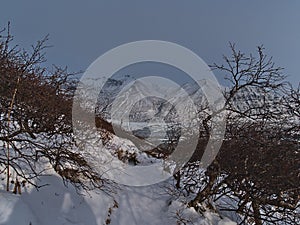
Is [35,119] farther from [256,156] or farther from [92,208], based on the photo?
A: [256,156]

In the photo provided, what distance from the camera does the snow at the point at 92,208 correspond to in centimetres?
333

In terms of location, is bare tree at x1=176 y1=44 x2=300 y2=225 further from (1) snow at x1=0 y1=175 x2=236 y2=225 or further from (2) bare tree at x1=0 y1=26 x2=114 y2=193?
(2) bare tree at x1=0 y1=26 x2=114 y2=193

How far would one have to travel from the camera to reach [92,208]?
13.4 ft

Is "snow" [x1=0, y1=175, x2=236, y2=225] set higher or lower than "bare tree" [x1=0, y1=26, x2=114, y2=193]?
lower

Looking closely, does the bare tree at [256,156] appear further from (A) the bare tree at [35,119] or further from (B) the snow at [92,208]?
(A) the bare tree at [35,119]

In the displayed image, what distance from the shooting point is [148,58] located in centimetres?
462

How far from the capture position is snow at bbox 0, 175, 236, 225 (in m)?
3.33

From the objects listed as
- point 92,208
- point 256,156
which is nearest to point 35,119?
point 92,208

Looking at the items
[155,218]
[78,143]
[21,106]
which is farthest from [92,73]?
[155,218]

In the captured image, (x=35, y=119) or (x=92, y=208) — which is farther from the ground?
(x=35, y=119)

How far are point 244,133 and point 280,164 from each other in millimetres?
608

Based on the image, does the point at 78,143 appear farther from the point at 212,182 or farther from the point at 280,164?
the point at 280,164

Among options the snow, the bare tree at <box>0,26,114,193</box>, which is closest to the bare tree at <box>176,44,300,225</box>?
the snow

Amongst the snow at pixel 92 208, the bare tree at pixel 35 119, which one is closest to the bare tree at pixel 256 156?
the snow at pixel 92 208
